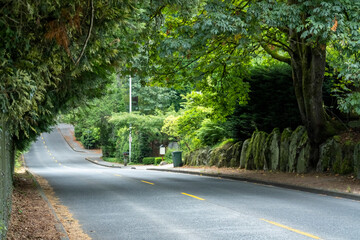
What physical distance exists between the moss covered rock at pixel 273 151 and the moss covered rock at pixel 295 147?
3.64 ft

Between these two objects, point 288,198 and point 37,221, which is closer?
point 37,221

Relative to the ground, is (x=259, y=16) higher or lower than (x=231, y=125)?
higher

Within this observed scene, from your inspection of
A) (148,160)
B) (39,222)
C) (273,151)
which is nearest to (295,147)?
(273,151)

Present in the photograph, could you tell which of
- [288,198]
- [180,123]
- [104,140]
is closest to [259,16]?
[288,198]

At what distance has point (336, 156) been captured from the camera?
18281 mm

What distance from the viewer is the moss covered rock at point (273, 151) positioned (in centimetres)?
2219

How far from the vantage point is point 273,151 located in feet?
73.8

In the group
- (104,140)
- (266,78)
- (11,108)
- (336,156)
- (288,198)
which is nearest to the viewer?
(11,108)

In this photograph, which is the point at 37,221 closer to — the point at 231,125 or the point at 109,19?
the point at 109,19

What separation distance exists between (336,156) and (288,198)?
5952 millimetres

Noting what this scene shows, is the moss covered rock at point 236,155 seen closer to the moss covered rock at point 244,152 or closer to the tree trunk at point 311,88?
the moss covered rock at point 244,152

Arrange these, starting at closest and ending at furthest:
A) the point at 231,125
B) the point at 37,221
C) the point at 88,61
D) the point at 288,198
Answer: the point at 88,61, the point at 37,221, the point at 288,198, the point at 231,125

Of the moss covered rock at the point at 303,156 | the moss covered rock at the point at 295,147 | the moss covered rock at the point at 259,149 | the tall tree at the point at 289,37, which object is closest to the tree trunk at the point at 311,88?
the tall tree at the point at 289,37

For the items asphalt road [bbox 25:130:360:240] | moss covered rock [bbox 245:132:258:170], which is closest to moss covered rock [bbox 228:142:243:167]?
moss covered rock [bbox 245:132:258:170]
